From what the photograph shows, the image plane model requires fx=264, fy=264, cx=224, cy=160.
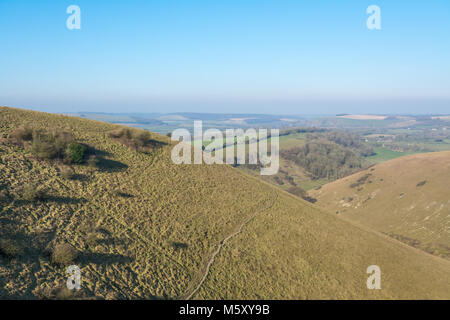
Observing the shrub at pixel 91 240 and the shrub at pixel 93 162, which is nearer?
the shrub at pixel 91 240

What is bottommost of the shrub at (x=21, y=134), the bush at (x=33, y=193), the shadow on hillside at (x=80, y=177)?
the bush at (x=33, y=193)

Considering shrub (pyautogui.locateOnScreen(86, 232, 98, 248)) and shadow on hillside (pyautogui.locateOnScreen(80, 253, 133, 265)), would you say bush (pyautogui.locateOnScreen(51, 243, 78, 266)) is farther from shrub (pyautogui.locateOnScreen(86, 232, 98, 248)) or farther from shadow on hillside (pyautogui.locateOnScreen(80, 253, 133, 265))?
shrub (pyautogui.locateOnScreen(86, 232, 98, 248))

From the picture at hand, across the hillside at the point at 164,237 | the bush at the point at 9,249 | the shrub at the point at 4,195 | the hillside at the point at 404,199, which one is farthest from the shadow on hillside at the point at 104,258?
Answer: the hillside at the point at 404,199

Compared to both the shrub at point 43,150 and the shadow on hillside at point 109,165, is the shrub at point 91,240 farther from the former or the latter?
the shrub at point 43,150

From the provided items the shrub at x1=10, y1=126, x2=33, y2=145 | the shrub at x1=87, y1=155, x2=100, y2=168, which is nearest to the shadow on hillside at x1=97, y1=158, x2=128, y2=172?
the shrub at x1=87, y1=155, x2=100, y2=168

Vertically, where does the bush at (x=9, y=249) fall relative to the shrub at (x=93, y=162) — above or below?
below

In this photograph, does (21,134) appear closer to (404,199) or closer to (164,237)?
(164,237)

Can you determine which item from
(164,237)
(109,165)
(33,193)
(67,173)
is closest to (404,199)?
(164,237)

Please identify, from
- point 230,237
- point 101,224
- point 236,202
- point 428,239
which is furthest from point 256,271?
point 428,239
